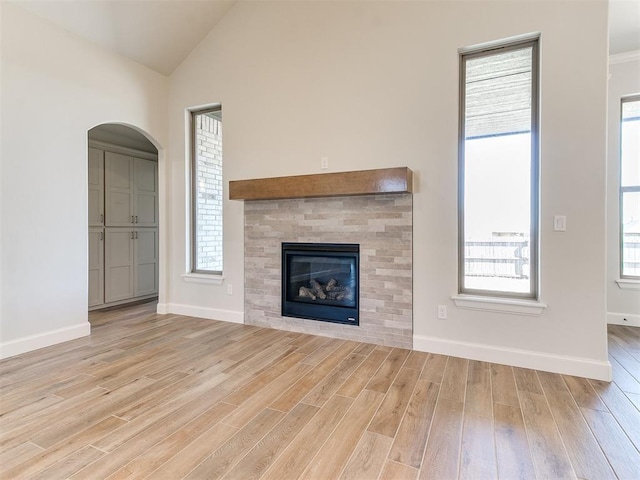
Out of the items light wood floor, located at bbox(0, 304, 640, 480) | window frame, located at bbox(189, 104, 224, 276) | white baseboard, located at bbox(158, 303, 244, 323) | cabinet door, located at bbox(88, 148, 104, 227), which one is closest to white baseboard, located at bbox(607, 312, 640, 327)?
light wood floor, located at bbox(0, 304, 640, 480)

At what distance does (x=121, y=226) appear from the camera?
500 cm

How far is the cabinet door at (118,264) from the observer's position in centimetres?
484

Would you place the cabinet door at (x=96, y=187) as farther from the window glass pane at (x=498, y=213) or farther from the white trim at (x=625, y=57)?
the white trim at (x=625, y=57)

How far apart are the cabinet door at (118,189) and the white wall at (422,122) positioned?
1.29m

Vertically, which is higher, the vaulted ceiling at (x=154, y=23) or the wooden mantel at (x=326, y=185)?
the vaulted ceiling at (x=154, y=23)

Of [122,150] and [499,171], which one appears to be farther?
[122,150]

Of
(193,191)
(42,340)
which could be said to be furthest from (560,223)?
(42,340)

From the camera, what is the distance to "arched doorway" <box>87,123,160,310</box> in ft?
15.3

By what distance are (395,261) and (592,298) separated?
1.50 metres

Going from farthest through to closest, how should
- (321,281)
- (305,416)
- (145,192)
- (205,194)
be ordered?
(145,192), (205,194), (321,281), (305,416)

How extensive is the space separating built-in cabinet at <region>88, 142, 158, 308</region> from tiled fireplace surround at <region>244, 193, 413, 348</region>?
2342mm

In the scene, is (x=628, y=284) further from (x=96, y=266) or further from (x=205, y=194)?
(x=96, y=266)

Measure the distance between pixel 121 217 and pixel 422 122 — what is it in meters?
4.36

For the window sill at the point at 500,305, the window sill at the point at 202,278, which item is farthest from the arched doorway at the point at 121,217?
the window sill at the point at 500,305
